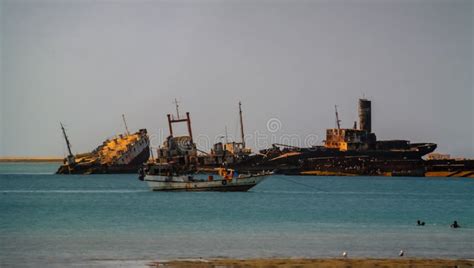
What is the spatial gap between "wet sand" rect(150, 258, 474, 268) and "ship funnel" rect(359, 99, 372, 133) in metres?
128

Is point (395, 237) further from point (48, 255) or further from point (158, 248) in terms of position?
point (48, 255)

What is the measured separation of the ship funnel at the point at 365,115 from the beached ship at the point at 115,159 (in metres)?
38.8

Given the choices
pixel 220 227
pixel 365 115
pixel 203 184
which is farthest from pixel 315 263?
pixel 365 115

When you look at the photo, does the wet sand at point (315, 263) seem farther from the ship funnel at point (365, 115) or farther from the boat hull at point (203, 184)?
the ship funnel at point (365, 115)

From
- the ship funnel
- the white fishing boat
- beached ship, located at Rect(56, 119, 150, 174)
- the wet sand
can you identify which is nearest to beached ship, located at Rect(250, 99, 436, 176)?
the ship funnel

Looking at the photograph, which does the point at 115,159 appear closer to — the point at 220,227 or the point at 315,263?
the point at 220,227

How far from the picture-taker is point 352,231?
49.8m

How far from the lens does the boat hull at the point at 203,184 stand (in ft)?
283

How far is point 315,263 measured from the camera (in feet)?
115

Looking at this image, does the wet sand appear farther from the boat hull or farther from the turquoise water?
the boat hull

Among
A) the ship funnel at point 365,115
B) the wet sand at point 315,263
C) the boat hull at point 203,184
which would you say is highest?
the ship funnel at point 365,115

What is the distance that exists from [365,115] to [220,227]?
113866 mm

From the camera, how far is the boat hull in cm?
8631

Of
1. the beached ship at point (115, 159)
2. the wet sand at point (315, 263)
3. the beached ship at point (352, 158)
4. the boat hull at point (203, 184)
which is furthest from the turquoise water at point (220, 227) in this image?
the beached ship at point (115, 159)
